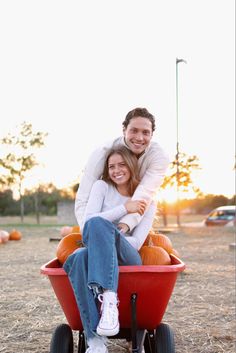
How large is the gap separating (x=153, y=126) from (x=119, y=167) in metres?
0.48

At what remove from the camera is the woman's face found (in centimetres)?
304

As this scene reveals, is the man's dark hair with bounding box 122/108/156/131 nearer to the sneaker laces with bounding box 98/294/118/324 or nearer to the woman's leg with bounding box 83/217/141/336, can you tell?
the woman's leg with bounding box 83/217/141/336

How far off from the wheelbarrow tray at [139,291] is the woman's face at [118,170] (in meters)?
0.64

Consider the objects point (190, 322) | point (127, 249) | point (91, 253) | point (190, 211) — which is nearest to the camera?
point (91, 253)

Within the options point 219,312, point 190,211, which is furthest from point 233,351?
point 190,211

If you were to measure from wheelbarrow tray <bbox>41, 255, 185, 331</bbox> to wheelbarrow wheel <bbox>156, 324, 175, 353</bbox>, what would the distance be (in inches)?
1.8

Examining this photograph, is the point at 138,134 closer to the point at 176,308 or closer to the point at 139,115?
the point at 139,115

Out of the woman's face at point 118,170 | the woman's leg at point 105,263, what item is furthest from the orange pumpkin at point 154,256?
the woman's face at point 118,170

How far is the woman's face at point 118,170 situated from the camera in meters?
3.04

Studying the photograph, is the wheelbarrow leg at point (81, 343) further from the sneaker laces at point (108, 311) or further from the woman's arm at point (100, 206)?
the woman's arm at point (100, 206)

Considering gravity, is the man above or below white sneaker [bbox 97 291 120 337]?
above

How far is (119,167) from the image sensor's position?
305cm

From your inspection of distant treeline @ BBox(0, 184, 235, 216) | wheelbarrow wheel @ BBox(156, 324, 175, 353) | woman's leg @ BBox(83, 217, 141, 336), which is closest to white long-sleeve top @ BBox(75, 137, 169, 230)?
woman's leg @ BBox(83, 217, 141, 336)

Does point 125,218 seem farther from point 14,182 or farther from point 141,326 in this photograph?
point 14,182
